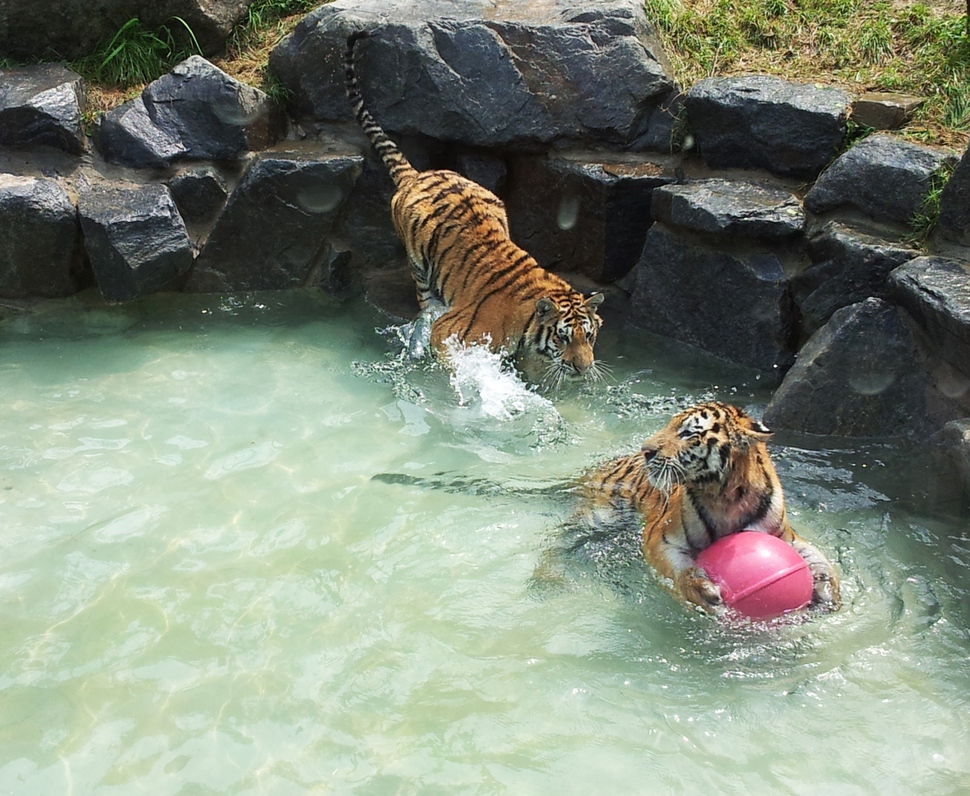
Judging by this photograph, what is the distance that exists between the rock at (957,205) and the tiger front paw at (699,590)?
8.27ft

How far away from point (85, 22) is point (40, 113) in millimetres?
1019

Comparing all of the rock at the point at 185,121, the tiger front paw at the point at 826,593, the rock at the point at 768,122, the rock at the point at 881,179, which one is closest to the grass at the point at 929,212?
the rock at the point at 881,179

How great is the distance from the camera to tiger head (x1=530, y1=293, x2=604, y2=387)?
561cm

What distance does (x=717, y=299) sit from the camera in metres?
5.83

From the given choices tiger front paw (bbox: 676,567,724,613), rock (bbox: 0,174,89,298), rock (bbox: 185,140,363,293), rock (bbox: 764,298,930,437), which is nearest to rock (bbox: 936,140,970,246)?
rock (bbox: 764,298,930,437)

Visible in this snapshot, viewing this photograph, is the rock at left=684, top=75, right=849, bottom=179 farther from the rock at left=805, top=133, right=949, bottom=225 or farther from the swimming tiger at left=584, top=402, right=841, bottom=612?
the swimming tiger at left=584, top=402, right=841, bottom=612

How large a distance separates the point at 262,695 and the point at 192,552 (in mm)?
910

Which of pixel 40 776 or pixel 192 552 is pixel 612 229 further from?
pixel 40 776

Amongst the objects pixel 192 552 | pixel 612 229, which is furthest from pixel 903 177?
pixel 192 552

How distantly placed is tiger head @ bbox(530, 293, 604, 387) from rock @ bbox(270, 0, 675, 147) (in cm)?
130

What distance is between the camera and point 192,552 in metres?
4.02

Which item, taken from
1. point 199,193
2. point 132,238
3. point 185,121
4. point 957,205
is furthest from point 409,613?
point 185,121

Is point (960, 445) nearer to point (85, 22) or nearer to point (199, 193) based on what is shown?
point (199, 193)

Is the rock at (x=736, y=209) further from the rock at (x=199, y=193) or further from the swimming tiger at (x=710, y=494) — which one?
the rock at (x=199, y=193)
